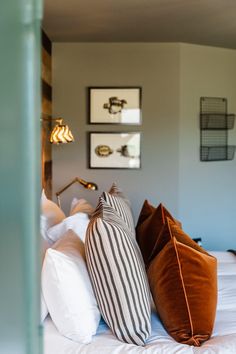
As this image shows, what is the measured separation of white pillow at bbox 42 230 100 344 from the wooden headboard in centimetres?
216

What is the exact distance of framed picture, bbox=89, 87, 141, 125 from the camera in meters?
4.20

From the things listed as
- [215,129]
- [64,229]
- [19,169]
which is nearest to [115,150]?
[215,129]

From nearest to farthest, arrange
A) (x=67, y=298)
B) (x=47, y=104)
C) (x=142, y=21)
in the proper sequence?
1. (x=67, y=298)
2. (x=142, y=21)
3. (x=47, y=104)

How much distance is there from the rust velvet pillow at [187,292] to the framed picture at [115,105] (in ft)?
8.64

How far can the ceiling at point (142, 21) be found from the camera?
116 inches

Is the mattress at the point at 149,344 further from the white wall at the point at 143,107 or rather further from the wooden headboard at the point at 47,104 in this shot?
the white wall at the point at 143,107

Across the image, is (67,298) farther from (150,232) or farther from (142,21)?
(142,21)

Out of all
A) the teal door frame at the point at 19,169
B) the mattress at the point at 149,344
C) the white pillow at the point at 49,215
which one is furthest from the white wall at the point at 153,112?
the teal door frame at the point at 19,169

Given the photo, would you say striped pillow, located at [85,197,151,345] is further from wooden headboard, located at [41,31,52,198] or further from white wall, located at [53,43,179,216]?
white wall, located at [53,43,179,216]

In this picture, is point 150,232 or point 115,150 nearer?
point 150,232

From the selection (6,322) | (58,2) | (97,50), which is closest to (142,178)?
(97,50)

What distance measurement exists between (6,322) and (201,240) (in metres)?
3.99

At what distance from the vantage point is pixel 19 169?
22.5 inches

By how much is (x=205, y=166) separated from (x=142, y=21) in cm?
166
